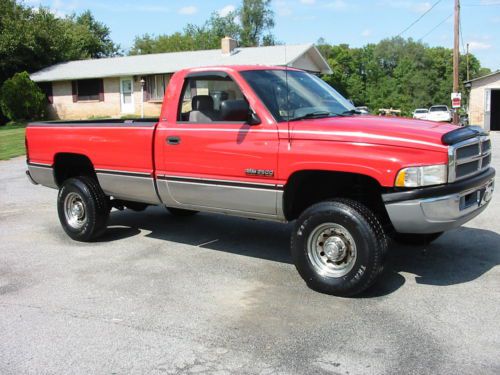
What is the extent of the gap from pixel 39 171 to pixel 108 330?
384 centimetres

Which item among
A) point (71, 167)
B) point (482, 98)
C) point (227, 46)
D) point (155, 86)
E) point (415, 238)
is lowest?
point (415, 238)

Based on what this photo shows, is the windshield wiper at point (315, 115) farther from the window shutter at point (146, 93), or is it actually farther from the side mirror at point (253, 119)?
the window shutter at point (146, 93)

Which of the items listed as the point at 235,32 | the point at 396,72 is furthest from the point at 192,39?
the point at 396,72

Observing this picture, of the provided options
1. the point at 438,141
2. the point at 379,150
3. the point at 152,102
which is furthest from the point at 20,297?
the point at 152,102

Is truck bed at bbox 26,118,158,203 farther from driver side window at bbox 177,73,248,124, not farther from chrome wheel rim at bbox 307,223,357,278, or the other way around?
chrome wheel rim at bbox 307,223,357,278

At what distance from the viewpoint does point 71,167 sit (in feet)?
23.6

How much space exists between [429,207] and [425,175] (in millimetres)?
256

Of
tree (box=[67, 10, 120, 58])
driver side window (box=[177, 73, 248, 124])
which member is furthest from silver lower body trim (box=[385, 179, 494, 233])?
tree (box=[67, 10, 120, 58])

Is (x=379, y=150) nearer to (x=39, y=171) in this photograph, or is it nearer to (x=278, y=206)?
(x=278, y=206)

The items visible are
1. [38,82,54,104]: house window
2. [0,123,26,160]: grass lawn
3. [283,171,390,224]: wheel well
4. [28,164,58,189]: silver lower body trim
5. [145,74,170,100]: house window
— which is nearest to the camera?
[283,171,390,224]: wheel well

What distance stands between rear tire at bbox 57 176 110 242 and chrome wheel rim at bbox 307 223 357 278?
3015 mm

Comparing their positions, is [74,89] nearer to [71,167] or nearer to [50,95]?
[50,95]

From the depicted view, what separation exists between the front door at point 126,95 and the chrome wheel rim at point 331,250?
29.9 m

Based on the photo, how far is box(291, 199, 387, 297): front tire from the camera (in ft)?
14.7
